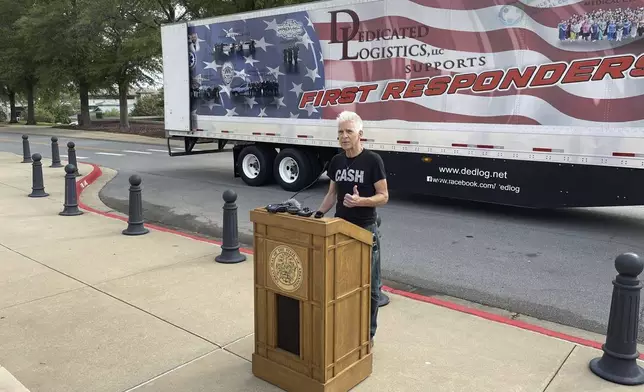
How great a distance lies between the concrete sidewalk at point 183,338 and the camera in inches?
145

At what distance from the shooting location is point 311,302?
10.8 ft

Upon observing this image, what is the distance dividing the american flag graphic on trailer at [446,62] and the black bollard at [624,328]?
4.72 metres

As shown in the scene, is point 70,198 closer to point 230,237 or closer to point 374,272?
point 230,237

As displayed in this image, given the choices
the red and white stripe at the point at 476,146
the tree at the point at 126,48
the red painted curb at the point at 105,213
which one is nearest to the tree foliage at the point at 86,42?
the tree at the point at 126,48

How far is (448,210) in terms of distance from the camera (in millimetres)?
9719

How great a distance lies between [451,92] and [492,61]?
0.80 metres

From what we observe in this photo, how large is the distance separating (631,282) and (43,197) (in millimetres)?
10391

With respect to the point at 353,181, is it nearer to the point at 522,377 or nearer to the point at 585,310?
the point at 522,377

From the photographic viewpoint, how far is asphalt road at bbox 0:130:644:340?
5.49m

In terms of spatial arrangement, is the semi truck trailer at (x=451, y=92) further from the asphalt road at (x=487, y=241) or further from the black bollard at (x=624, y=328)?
the black bollard at (x=624, y=328)

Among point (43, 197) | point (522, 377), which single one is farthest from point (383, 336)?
point (43, 197)

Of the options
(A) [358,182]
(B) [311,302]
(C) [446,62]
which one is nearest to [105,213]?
(C) [446,62]

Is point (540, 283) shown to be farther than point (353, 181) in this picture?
Yes

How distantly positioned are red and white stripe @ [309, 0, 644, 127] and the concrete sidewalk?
438 cm
